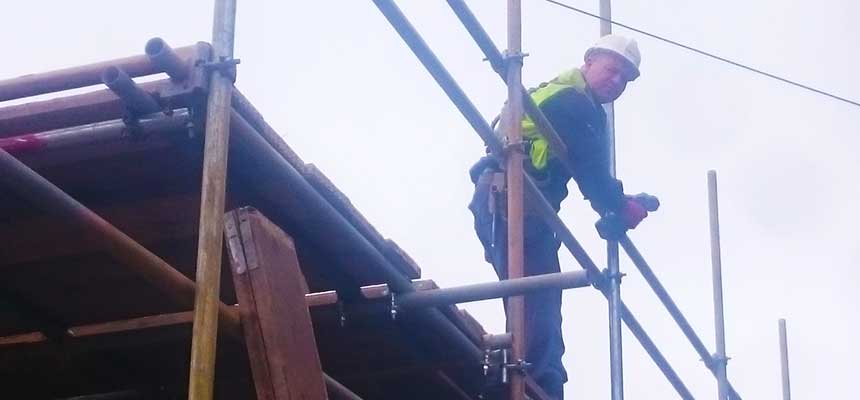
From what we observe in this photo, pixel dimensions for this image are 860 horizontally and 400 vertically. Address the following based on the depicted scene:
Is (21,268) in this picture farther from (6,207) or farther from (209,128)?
(209,128)

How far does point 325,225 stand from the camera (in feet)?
14.0

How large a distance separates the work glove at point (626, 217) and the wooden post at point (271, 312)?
283cm

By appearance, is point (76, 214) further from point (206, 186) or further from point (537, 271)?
point (537, 271)

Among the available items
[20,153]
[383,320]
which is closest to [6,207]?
[20,153]

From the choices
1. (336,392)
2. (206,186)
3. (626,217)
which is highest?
(626,217)

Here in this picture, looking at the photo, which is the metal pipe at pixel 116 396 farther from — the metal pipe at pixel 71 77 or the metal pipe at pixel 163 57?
the metal pipe at pixel 163 57

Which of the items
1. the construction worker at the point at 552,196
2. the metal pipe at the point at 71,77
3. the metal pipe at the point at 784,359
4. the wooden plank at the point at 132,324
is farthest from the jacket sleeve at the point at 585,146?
the metal pipe at the point at 784,359

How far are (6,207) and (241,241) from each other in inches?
30.0

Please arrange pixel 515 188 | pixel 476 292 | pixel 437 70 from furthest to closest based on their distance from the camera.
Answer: pixel 515 188, pixel 437 70, pixel 476 292

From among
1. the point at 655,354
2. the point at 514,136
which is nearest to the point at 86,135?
the point at 514,136

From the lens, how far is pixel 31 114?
3.73 meters

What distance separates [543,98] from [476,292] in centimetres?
203

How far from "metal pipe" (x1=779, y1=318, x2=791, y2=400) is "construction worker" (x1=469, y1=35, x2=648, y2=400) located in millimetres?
4256

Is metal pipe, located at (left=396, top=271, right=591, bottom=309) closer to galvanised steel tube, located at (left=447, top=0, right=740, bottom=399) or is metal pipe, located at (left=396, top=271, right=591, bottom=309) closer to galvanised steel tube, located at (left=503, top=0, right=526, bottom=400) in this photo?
galvanised steel tube, located at (left=503, top=0, right=526, bottom=400)
